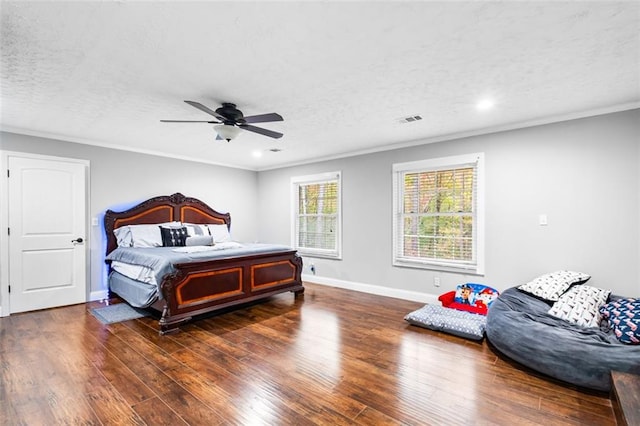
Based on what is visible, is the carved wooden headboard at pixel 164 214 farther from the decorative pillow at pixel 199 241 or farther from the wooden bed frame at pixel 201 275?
the decorative pillow at pixel 199 241

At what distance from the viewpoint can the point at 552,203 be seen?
352 centimetres

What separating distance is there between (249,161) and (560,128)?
195 inches

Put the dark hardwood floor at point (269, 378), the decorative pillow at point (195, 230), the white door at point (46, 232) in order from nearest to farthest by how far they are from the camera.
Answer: the dark hardwood floor at point (269, 378) → the white door at point (46, 232) → the decorative pillow at point (195, 230)

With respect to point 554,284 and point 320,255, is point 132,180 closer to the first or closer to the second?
point 320,255

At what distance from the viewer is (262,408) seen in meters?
2.01

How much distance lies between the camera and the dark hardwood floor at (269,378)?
1.93 m

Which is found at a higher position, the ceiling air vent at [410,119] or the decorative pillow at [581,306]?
the ceiling air vent at [410,119]

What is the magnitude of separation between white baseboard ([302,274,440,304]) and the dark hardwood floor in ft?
3.29

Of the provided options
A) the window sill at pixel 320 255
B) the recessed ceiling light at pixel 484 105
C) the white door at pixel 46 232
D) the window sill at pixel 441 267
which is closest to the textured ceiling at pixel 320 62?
the recessed ceiling light at pixel 484 105

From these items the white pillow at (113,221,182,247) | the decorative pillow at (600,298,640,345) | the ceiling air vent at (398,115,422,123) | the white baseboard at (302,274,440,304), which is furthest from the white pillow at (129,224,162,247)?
the decorative pillow at (600,298,640,345)

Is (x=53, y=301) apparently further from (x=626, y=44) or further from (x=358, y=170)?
(x=626, y=44)

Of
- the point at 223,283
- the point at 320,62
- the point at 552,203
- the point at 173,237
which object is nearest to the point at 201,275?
the point at 223,283

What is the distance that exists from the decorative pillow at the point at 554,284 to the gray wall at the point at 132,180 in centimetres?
529

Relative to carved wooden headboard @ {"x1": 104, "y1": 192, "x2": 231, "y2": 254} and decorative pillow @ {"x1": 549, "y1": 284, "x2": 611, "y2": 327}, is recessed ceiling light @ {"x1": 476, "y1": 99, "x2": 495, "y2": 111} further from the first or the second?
carved wooden headboard @ {"x1": 104, "y1": 192, "x2": 231, "y2": 254}
